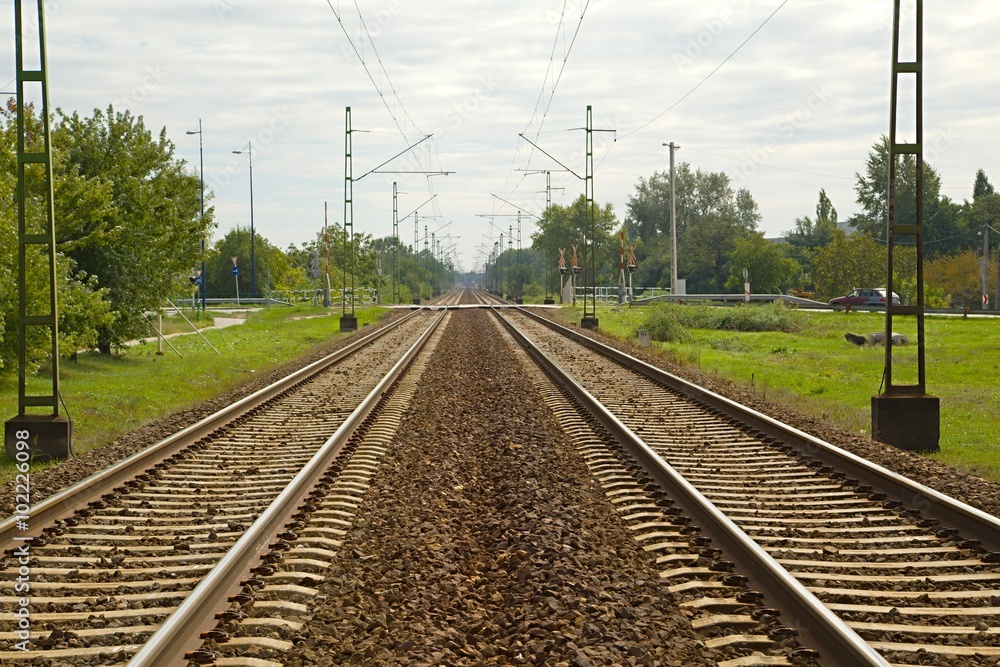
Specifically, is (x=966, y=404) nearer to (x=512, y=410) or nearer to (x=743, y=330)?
(x=512, y=410)

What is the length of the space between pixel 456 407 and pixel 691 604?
9.41m

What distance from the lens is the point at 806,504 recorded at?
28.2 feet

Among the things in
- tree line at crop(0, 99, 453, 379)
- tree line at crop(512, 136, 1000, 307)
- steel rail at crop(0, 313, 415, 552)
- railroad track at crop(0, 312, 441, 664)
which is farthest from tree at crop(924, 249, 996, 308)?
railroad track at crop(0, 312, 441, 664)

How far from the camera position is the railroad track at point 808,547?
531cm

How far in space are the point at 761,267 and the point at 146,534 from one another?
8377 cm

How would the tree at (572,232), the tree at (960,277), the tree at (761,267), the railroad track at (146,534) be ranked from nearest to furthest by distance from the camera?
the railroad track at (146,534) → the tree at (960,277) → the tree at (761,267) → the tree at (572,232)

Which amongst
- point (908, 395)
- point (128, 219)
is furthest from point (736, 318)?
point (908, 395)

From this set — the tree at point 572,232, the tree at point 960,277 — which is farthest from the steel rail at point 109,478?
the tree at point 572,232

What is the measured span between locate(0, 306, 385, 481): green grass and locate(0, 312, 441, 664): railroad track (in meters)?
1.96

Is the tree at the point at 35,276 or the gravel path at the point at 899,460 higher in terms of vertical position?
the tree at the point at 35,276

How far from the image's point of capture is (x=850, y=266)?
79.0 metres

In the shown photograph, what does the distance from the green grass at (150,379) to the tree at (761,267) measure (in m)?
56.8

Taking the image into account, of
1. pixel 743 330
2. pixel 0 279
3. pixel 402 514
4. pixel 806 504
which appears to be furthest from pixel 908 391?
pixel 743 330

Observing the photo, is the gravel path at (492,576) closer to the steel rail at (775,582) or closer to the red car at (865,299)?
the steel rail at (775,582)
